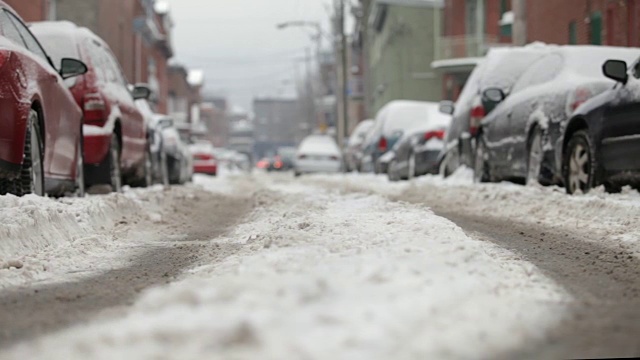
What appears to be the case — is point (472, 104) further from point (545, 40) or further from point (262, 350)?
point (545, 40)

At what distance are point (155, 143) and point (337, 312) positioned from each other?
1198cm

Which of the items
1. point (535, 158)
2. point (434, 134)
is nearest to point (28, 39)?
point (535, 158)

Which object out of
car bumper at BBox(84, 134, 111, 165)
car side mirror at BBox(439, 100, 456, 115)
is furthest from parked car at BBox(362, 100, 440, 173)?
car bumper at BBox(84, 134, 111, 165)

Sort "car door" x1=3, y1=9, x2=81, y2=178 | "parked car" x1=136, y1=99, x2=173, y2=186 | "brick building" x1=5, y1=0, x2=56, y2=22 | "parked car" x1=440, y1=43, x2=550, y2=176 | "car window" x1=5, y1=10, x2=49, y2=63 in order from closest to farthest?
"car door" x1=3, y1=9, x2=81, y2=178 < "car window" x1=5, y1=10, x2=49, y2=63 < "parked car" x1=440, y1=43, x2=550, y2=176 < "parked car" x1=136, y1=99, x2=173, y2=186 < "brick building" x1=5, y1=0, x2=56, y2=22

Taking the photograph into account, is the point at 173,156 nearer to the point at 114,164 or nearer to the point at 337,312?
the point at 114,164

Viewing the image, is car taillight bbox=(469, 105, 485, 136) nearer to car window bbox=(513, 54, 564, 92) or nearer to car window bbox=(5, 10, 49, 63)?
car window bbox=(513, 54, 564, 92)

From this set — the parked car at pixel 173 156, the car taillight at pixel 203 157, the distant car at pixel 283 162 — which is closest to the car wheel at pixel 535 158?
the parked car at pixel 173 156

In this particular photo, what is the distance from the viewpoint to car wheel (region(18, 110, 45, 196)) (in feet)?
23.5

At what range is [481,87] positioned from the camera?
13992 mm

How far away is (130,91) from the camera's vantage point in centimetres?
1262

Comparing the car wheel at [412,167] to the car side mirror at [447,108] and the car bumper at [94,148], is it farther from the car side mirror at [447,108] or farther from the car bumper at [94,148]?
the car bumper at [94,148]

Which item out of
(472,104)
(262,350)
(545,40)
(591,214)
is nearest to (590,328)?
(262,350)

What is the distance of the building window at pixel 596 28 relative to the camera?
931 inches

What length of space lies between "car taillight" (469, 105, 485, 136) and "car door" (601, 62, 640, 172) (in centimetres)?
465
